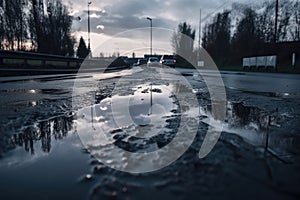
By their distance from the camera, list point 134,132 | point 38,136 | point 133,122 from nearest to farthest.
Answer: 1. point 38,136
2. point 134,132
3. point 133,122

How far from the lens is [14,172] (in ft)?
5.90

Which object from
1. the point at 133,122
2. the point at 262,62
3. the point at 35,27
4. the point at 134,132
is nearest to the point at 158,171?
the point at 134,132

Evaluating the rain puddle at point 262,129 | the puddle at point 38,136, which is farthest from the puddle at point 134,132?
the rain puddle at point 262,129

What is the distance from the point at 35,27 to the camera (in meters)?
34.9

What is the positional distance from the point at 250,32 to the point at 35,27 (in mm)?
34922

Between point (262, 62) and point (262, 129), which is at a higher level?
point (262, 62)

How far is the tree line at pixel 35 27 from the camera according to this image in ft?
108

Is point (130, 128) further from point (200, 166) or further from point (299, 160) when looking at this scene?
point (299, 160)

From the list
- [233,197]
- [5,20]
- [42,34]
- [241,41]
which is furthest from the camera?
[241,41]

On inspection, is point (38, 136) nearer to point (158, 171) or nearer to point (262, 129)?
point (158, 171)

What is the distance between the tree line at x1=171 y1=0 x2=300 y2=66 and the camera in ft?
119

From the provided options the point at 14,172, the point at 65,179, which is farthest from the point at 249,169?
the point at 14,172

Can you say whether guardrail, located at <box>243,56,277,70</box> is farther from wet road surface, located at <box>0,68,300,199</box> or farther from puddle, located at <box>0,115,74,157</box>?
puddle, located at <box>0,115,74,157</box>

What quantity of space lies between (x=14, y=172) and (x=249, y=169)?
183cm
